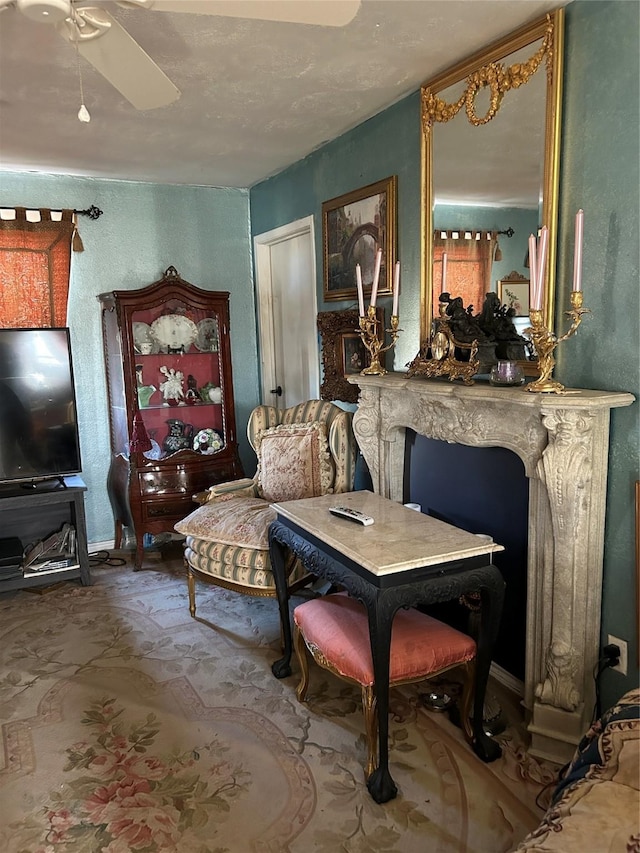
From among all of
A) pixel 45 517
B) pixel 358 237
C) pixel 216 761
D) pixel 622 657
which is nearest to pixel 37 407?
pixel 45 517

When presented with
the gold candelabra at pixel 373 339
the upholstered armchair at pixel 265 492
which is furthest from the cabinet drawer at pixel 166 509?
the gold candelabra at pixel 373 339

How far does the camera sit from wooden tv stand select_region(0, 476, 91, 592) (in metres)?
3.55

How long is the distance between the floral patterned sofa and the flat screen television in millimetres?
3196

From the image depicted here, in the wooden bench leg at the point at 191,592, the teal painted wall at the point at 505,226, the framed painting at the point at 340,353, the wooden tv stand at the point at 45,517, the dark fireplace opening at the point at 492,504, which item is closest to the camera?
the teal painted wall at the point at 505,226

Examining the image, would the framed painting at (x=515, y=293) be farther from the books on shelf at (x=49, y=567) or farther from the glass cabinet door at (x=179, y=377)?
the books on shelf at (x=49, y=567)

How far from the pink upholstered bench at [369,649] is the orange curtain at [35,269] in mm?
2770

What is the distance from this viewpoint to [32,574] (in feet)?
11.9

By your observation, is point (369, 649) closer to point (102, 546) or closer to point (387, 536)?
point (387, 536)

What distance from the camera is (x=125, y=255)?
4.25m

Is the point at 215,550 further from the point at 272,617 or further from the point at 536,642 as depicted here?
the point at 536,642

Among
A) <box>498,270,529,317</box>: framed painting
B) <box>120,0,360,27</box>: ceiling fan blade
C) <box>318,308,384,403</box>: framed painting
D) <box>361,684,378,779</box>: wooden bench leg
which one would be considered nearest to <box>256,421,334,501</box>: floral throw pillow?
<box>318,308,384,403</box>: framed painting

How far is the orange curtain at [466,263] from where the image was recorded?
2441 mm

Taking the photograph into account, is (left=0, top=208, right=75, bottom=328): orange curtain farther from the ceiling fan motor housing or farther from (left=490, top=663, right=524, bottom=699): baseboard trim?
(left=490, top=663, right=524, bottom=699): baseboard trim

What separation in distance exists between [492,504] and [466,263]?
38.5 inches
